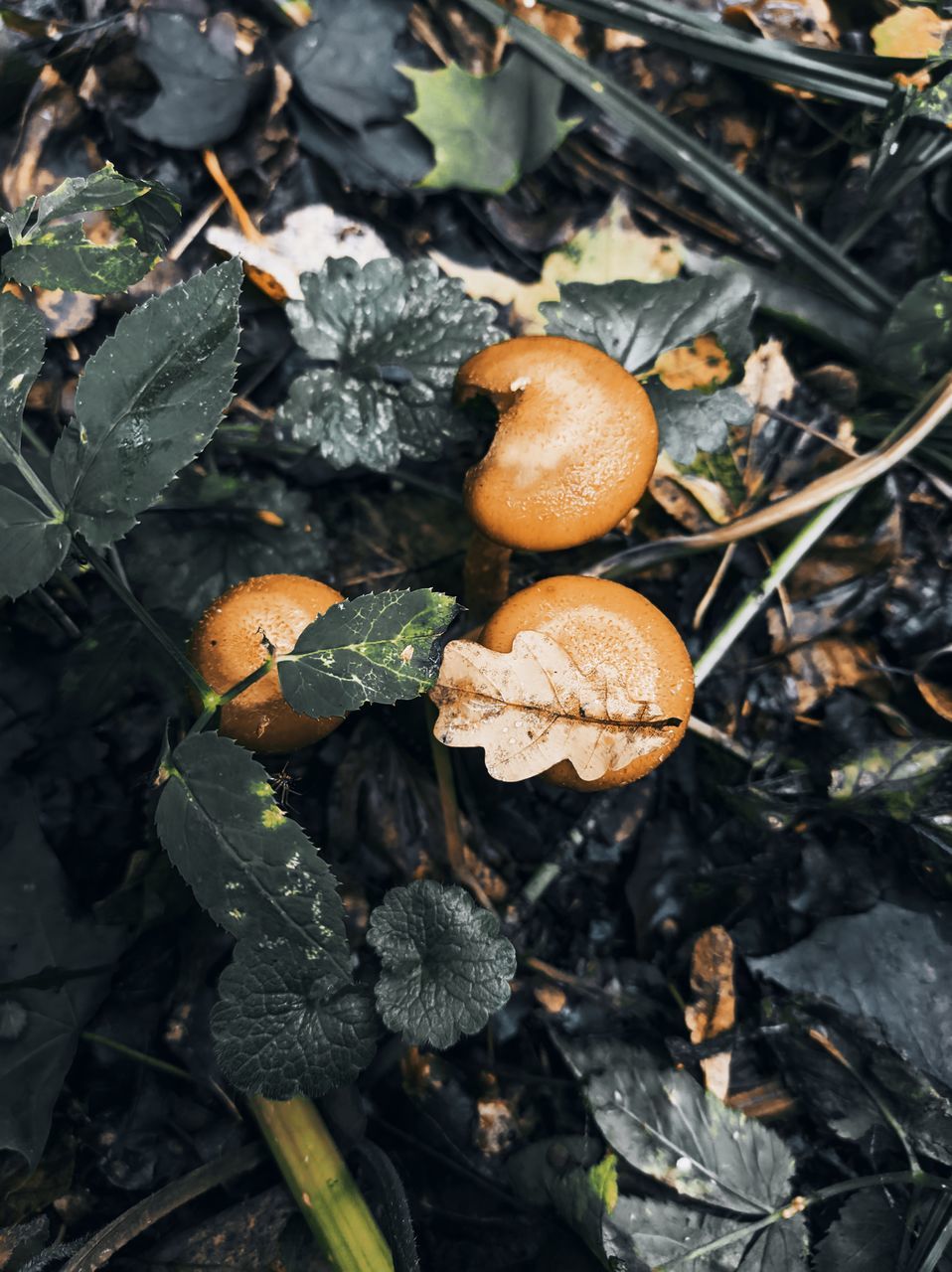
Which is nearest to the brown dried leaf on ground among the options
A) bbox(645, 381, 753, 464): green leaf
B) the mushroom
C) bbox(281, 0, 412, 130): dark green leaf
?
the mushroom

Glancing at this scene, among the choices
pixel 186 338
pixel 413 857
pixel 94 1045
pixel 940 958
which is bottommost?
pixel 94 1045

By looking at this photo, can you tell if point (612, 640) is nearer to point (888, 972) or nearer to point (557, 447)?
point (557, 447)

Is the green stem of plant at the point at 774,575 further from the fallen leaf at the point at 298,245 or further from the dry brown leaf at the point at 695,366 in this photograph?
the fallen leaf at the point at 298,245

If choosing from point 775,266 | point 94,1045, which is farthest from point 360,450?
point 94,1045

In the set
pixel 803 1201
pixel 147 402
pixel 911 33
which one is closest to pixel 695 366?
pixel 911 33

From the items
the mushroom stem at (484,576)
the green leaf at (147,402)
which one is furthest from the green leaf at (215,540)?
the green leaf at (147,402)

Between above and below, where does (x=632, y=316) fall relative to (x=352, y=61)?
below

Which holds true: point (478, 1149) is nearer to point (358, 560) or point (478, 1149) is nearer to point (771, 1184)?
point (771, 1184)
